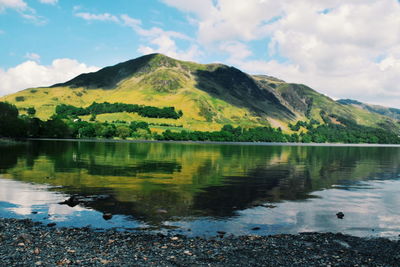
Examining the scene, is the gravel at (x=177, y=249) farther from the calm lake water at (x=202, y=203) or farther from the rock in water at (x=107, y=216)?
the rock in water at (x=107, y=216)

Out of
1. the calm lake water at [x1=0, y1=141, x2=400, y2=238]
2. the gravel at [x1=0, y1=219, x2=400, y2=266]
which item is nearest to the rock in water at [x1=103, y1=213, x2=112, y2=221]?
the calm lake water at [x1=0, y1=141, x2=400, y2=238]

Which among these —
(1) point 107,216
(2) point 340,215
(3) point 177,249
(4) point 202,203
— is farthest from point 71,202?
(2) point 340,215

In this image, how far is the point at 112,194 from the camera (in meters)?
50.0

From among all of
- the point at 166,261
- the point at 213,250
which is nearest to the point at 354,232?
the point at 213,250

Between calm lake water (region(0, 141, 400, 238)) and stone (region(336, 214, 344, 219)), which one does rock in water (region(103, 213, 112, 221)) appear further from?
stone (region(336, 214, 344, 219))

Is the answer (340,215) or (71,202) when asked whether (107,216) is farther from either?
(340,215)

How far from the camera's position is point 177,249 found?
26578mm

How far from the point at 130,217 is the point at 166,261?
1417 cm

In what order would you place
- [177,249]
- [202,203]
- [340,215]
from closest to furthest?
[177,249], [340,215], [202,203]

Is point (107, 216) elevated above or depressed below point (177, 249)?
above

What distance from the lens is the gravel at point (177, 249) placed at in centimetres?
2377

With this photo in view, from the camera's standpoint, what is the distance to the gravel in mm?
23766

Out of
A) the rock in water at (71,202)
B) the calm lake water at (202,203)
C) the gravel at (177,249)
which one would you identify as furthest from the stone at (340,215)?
the rock in water at (71,202)

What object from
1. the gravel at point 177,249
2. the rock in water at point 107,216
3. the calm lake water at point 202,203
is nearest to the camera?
the gravel at point 177,249
